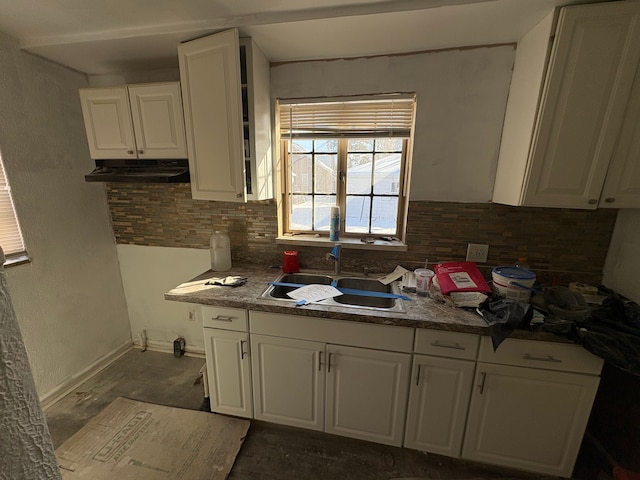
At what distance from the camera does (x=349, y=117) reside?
1.84 m

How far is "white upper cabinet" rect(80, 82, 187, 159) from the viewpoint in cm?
169

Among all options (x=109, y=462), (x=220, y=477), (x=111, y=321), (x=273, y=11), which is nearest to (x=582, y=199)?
(x=273, y=11)

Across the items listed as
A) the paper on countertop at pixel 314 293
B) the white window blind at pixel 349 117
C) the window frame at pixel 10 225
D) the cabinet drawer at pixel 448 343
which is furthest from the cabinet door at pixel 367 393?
the window frame at pixel 10 225

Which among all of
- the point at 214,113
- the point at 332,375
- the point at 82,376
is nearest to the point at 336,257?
the point at 332,375

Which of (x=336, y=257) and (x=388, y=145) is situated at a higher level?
(x=388, y=145)

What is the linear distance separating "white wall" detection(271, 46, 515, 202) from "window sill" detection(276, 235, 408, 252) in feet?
1.16

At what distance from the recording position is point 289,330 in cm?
151

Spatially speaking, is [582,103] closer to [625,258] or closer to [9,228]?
[625,258]

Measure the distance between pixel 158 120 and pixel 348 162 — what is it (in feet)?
4.15

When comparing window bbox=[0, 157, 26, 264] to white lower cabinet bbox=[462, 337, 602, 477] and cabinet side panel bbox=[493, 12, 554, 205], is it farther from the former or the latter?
cabinet side panel bbox=[493, 12, 554, 205]

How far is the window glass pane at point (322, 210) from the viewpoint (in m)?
2.06

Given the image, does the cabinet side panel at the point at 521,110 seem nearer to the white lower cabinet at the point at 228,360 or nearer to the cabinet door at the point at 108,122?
the white lower cabinet at the point at 228,360

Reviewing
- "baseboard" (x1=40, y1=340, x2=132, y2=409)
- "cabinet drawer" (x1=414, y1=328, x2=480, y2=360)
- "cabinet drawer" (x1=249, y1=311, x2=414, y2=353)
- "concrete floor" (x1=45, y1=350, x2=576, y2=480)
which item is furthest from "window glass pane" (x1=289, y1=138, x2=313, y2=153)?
"baseboard" (x1=40, y1=340, x2=132, y2=409)

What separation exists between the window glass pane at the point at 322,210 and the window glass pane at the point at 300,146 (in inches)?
13.8
